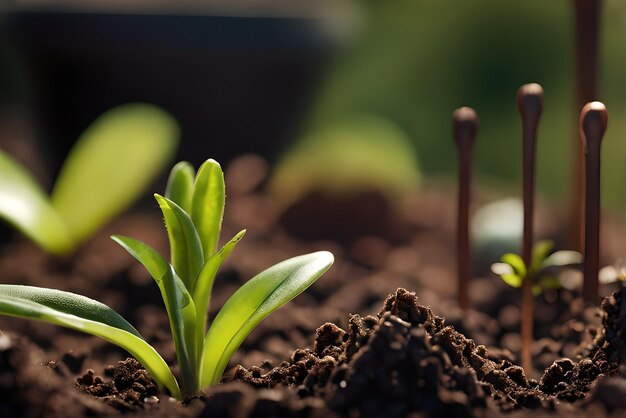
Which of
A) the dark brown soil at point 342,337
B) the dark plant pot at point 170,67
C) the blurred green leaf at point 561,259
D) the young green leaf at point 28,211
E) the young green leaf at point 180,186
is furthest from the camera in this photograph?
the dark plant pot at point 170,67

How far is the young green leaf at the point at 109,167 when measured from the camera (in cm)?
172

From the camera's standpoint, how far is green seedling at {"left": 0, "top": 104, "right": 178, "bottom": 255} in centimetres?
156

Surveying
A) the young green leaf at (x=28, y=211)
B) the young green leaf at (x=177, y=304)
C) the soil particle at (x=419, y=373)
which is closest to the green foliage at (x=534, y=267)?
the soil particle at (x=419, y=373)

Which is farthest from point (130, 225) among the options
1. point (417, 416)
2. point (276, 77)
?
point (417, 416)

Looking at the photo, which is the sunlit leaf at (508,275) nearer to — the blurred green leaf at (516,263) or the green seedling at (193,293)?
the blurred green leaf at (516,263)

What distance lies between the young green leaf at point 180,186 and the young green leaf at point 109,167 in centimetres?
78

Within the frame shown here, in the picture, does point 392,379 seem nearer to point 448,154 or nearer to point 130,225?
point 130,225

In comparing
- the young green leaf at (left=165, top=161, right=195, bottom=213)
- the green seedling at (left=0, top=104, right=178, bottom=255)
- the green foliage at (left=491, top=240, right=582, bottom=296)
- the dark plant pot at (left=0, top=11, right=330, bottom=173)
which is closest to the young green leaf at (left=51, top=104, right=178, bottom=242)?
the green seedling at (left=0, top=104, right=178, bottom=255)

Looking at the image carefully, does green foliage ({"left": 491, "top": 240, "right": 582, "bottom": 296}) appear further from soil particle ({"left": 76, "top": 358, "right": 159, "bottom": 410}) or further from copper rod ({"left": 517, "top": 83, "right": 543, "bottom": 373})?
soil particle ({"left": 76, "top": 358, "right": 159, "bottom": 410})

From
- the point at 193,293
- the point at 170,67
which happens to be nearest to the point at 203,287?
the point at 193,293

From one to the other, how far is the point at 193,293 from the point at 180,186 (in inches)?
5.0

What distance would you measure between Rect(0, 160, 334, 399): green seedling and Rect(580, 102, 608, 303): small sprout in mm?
335

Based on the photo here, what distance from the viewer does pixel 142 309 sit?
1431 mm

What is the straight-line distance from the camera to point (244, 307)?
2.99 ft
